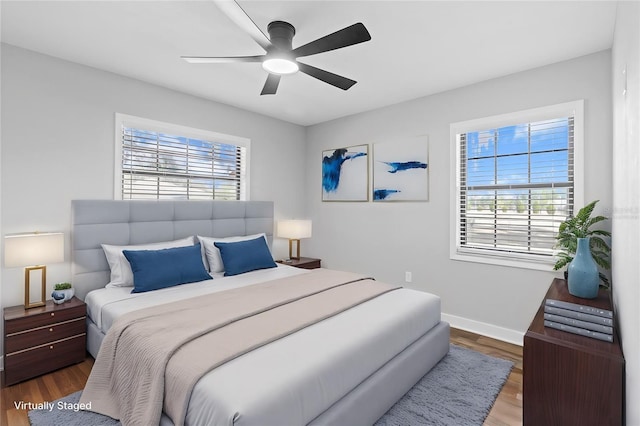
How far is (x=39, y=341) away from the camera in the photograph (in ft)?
7.93

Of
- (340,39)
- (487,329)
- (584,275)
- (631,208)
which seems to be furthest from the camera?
(487,329)

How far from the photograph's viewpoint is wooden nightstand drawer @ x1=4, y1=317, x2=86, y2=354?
2.31m

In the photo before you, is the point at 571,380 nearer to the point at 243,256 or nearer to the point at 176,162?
the point at 243,256

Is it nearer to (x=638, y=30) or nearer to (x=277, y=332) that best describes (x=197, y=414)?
(x=277, y=332)

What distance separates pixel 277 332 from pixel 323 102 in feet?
9.98

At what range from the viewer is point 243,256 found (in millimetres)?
3459

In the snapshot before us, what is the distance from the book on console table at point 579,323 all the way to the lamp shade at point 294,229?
305 cm

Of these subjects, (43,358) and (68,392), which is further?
(43,358)

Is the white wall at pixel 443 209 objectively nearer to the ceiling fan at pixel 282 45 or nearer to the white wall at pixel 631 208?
the white wall at pixel 631 208

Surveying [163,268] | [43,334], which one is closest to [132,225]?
[163,268]

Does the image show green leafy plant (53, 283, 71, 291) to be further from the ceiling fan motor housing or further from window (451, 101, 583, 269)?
window (451, 101, 583, 269)

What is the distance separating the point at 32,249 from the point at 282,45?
2484 mm

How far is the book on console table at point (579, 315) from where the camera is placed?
66.2 inches

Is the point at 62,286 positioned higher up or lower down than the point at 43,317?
higher up
